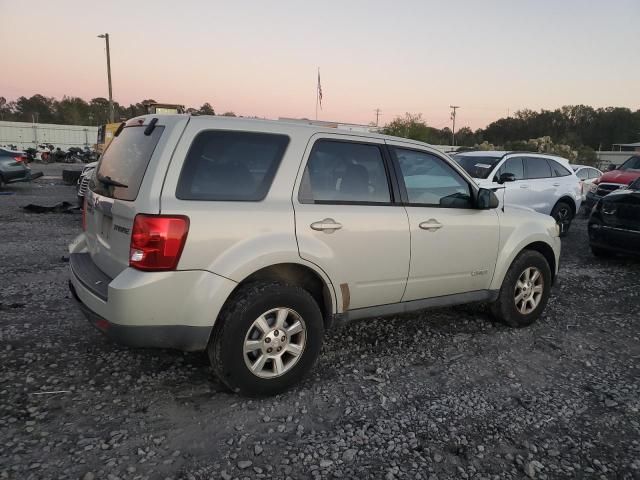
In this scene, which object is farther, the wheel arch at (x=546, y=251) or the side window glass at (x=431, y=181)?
the wheel arch at (x=546, y=251)

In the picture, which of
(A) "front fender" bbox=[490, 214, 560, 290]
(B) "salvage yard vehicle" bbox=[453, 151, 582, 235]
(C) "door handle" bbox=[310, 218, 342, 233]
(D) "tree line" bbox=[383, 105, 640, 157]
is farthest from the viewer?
(D) "tree line" bbox=[383, 105, 640, 157]

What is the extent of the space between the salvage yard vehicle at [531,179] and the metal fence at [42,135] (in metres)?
37.5

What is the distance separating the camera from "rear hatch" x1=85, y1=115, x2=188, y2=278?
2.80 metres

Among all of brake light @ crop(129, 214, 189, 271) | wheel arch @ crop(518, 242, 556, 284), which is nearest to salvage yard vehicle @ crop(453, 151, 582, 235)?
wheel arch @ crop(518, 242, 556, 284)

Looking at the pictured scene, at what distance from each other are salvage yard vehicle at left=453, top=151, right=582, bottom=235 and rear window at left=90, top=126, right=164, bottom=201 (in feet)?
22.9

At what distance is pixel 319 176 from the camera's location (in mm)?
3365

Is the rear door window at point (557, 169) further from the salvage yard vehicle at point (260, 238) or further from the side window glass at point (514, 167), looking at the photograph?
the salvage yard vehicle at point (260, 238)

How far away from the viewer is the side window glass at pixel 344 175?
3.32m

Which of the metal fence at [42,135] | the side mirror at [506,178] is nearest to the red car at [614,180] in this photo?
the side mirror at [506,178]

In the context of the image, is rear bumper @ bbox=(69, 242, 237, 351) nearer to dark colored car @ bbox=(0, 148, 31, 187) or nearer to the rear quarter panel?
the rear quarter panel

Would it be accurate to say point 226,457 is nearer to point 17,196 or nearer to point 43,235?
point 43,235

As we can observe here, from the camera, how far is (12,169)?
49.2 feet

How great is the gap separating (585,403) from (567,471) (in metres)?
0.90

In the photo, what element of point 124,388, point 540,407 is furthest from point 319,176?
point 540,407
